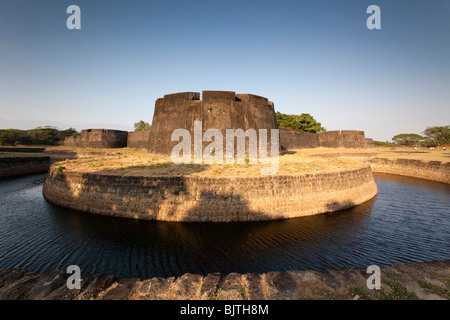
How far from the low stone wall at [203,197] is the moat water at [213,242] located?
455 millimetres

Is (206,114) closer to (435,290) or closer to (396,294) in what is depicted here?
(396,294)

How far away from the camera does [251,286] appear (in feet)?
12.8

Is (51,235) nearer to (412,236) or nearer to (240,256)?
(240,256)

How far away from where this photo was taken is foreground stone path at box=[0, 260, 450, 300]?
3617mm

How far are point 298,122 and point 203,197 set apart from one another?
154 ft

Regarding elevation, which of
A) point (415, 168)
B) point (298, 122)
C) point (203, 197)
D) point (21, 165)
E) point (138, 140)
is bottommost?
point (203, 197)

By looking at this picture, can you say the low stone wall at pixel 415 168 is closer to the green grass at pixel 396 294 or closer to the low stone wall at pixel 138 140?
the green grass at pixel 396 294

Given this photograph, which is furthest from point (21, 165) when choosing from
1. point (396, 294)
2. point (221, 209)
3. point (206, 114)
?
point (396, 294)

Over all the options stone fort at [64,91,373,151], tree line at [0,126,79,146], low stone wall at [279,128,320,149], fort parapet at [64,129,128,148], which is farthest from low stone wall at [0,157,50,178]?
low stone wall at [279,128,320,149]

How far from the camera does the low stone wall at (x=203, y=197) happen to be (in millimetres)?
9141

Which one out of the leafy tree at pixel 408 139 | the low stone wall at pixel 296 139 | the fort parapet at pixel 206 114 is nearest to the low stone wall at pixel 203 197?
the fort parapet at pixel 206 114

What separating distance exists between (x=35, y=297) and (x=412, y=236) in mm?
12729

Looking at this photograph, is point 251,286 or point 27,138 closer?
point 251,286
